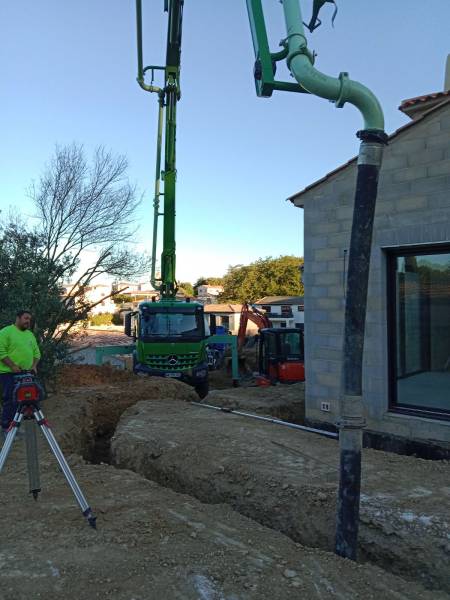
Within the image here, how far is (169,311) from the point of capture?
13172mm

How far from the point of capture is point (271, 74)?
15.0ft

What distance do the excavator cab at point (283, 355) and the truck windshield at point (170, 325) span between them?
7.50 ft

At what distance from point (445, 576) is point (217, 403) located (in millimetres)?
6302

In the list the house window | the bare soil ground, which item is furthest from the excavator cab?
the bare soil ground

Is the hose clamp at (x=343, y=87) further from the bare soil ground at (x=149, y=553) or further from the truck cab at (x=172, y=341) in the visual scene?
the truck cab at (x=172, y=341)

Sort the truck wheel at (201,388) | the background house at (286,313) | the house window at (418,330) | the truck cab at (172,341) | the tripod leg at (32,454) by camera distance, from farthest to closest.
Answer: the background house at (286,313) → the truck wheel at (201,388) → the truck cab at (172,341) → the house window at (418,330) → the tripod leg at (32,454)

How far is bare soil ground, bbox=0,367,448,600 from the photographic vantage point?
3096 millimetres

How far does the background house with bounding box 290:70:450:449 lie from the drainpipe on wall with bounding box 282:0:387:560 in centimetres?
308

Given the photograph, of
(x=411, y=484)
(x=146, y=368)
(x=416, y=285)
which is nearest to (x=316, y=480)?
(x=411, y=484)

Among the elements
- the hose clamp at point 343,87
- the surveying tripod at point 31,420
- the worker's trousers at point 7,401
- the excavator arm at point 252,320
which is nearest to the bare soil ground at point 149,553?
the surveying tripod at point 31,420

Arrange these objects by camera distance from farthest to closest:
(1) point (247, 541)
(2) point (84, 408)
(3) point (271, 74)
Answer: (2) point (84, 408) < (3) point (271, 74) < (1) point (247, 541)

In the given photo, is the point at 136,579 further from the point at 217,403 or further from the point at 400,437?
the point at 217,403

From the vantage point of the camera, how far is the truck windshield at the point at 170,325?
13.0 meters

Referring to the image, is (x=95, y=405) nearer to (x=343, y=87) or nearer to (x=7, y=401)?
(x=7, y=401)
